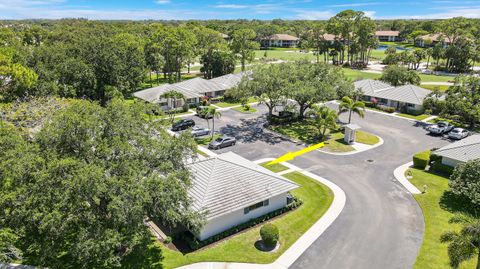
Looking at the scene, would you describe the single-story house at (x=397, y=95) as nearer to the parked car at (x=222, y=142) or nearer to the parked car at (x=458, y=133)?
the parked car at (x=458, y=133)

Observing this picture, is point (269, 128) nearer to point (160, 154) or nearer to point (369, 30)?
point (160, 154)

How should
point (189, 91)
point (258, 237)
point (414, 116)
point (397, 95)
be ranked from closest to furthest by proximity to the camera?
1. point (258, 237)
2. point (414, 116)
3. point (397, 95)
4. point (189, 91)

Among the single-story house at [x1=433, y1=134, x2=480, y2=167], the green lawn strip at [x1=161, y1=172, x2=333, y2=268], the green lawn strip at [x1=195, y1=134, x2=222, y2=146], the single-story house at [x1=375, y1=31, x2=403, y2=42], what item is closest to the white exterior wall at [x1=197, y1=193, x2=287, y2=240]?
the green lawn strip at [x1=161, y1=172, x2=333, y2=268]

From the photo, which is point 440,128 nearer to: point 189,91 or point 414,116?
point 414,116

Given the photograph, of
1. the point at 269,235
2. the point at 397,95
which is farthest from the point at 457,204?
the point at 397,95

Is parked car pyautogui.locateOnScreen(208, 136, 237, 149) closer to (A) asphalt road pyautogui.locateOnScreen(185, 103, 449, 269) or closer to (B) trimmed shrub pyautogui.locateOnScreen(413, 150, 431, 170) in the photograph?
(A) asphalt road pyautogui.locateOnScreen(185, 103, 449, 269)

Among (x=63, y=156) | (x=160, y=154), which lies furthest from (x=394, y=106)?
(x=63, y=156)
